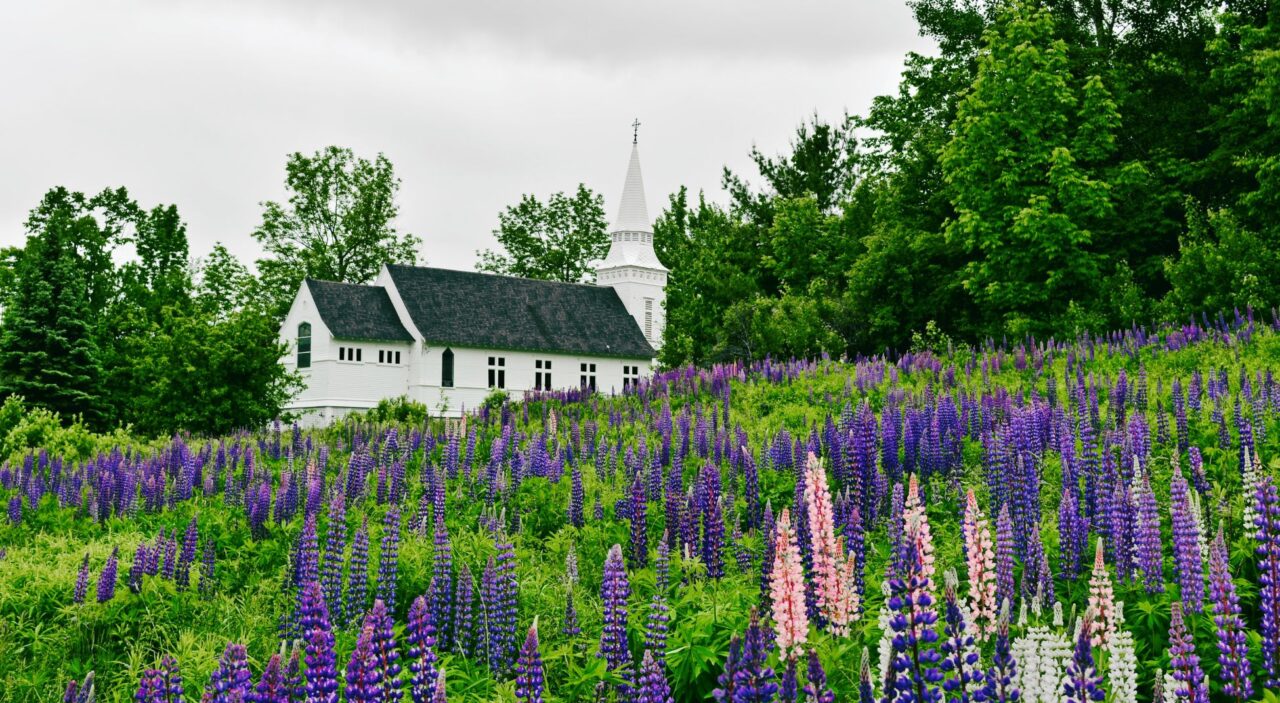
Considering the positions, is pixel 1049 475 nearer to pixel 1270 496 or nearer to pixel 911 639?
pixel 1270 496

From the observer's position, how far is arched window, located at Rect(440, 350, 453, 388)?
5185 centimetres

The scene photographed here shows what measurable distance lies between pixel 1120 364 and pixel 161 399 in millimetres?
22531

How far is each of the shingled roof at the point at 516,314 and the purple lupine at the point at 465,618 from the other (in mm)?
47155

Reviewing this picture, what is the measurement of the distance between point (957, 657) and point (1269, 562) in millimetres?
1727

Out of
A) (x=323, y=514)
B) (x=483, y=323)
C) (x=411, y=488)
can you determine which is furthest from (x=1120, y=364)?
(x=483, y=323)

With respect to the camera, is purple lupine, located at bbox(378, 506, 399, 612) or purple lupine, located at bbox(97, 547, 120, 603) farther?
purple lupine, located at bbox(97, 547, 120, 603)

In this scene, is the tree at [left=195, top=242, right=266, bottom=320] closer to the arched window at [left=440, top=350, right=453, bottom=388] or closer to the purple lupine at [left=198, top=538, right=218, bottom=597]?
the arched window at [left=440, top=350, right=453, bottom=388]

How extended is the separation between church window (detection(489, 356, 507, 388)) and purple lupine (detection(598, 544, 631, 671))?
163ft

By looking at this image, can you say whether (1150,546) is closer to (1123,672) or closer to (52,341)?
(1123,672)

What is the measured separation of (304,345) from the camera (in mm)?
50344

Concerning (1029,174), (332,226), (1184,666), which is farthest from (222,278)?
(1184,666)

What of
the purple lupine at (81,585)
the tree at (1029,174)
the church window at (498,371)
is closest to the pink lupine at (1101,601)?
the purple lupine at (81,585)

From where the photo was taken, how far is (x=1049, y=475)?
305 inches

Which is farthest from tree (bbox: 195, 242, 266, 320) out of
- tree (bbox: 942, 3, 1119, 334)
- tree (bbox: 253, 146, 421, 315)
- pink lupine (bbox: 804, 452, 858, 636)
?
pink lupine (bbox: 804, 452, 858, 636)
